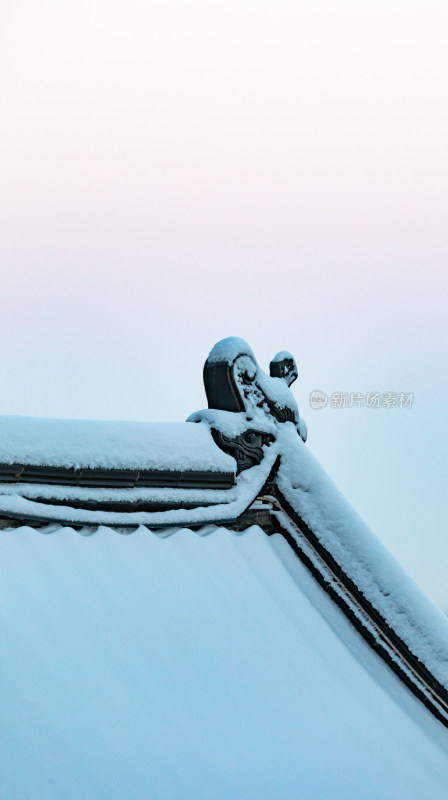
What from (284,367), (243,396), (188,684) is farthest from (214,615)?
(284,367)

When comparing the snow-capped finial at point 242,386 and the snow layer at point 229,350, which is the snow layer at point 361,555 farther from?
the snow layer at point 229,350

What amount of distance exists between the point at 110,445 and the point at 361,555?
1.48m

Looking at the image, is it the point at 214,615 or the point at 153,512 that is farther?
the point at 153,512

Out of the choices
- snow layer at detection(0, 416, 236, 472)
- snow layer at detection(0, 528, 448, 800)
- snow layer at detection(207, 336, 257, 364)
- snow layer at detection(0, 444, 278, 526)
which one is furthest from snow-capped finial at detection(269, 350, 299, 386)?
snow layer at detection(0, 528, 448, 800)

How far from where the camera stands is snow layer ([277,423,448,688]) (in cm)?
425

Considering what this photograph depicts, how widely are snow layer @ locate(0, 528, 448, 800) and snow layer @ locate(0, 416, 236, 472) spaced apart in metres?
0.38

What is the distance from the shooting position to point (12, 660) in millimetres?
3049

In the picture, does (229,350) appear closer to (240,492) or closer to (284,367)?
(284,367)

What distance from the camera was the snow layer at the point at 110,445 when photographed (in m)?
4.13

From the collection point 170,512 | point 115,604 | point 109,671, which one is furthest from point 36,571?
point 170,512

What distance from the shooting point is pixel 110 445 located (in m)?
4.41

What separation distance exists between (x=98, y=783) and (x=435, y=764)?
1742 millimetres

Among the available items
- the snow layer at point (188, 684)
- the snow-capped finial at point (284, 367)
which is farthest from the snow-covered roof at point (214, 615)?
the snow-capped finial at point (284, 367)

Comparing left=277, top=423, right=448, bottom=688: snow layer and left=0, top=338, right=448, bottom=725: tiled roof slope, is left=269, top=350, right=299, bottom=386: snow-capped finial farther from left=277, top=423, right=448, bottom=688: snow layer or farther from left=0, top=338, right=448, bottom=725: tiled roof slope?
left=277, top=423, right=448, bottom=688: snow layer
